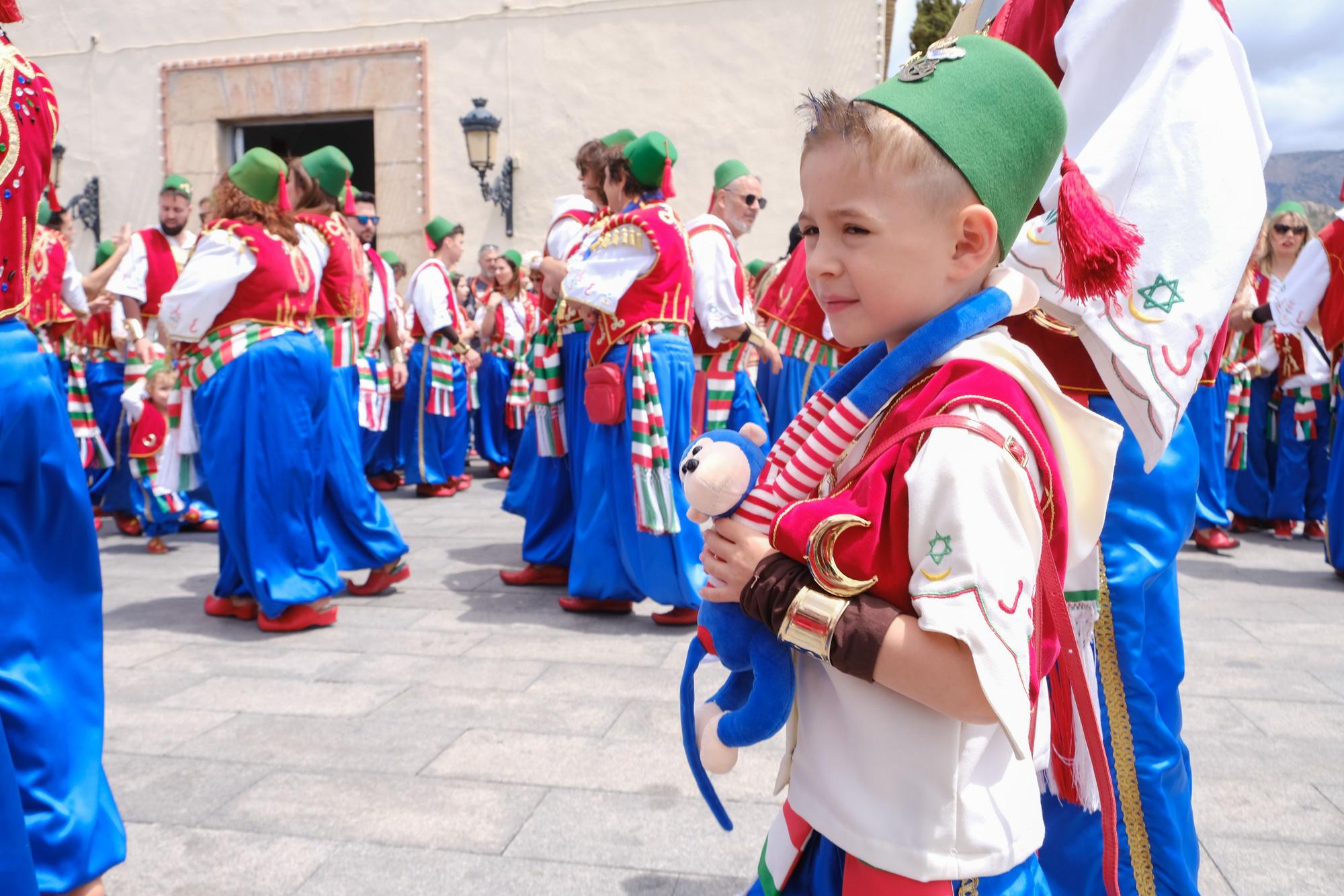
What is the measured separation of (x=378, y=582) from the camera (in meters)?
5.02

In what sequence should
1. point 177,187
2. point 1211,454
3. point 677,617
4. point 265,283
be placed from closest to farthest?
point 265,283, point 677,617, point 1211,454, point 177,187

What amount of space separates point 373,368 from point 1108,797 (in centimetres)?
687

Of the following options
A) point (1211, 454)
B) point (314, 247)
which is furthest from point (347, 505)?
point (1211, 454)

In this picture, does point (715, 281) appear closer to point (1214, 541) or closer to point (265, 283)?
point (265, 283)

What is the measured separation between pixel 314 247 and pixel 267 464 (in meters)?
0.95

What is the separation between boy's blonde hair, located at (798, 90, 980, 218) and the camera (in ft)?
3.73

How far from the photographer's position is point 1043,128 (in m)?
1.20

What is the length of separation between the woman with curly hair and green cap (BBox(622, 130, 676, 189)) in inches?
55.1

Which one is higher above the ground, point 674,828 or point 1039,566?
point 1039,566

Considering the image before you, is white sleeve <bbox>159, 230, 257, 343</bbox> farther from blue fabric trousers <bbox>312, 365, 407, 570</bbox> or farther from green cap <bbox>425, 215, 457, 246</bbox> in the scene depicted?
green cap <bbox>425, 215, 457, 246</bbox>

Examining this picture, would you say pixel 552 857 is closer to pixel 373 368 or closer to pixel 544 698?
pixel 544 698

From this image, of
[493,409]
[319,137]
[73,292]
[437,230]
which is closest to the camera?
[73,292]

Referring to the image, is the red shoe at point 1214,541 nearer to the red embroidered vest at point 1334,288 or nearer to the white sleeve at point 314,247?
the red embroidered vest at point 1334,288

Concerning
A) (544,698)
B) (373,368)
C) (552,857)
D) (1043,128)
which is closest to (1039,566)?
(1043,128)
